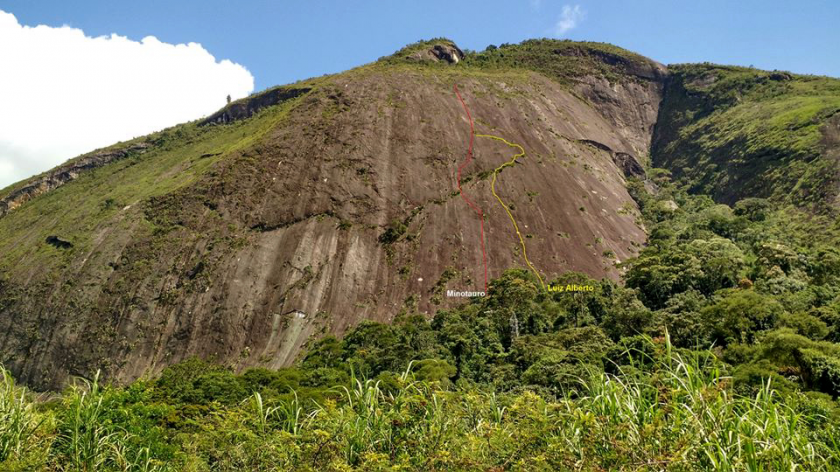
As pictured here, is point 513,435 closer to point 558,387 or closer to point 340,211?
point 558,387

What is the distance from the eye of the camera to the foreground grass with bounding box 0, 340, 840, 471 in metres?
8.19

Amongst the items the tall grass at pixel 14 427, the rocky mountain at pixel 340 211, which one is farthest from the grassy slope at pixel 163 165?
the tall grass at pixel 14 427

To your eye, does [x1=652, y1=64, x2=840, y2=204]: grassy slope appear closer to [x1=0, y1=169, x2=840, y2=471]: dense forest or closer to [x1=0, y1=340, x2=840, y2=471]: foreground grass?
[x1=0, y1=169, x2=840, y2=471]: dense forest

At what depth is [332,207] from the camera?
187 feet

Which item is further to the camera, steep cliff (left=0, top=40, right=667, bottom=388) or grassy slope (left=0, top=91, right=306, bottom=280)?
Result: grassy slope (left=0, top=91, right=306, bottom=280)

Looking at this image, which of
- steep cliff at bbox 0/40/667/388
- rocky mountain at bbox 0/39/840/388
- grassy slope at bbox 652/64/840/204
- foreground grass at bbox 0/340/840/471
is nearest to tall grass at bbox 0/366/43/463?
foreground grass at bbox 0/340/840/471

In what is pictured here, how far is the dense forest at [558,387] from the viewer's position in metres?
8.98

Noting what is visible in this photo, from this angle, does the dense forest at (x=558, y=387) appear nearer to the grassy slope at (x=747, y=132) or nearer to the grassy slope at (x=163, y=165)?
the grassy slope at (x=747, y=132)

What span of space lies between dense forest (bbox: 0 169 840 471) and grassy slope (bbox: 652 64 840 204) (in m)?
4.33

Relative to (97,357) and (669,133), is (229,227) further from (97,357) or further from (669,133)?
(669,133)

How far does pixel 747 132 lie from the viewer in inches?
3206

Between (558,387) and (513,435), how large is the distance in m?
20.7

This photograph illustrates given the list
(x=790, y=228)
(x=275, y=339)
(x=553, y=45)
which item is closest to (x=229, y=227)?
(x=275, y=339)

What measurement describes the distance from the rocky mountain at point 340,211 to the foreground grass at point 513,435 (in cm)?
3204
